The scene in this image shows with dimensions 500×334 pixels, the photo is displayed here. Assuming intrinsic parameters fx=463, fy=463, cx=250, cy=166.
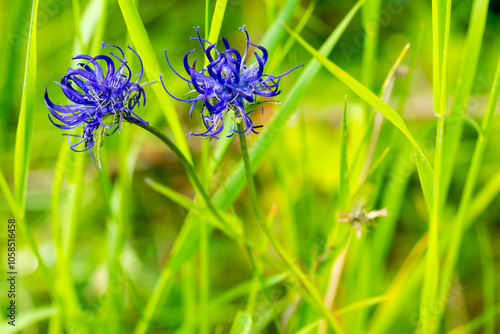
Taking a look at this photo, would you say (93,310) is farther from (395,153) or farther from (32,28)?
(395,153)

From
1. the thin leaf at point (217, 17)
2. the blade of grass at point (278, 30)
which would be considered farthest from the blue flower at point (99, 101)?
the blade of grass at point (278, 30)

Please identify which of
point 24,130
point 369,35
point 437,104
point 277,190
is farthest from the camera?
point 277,190

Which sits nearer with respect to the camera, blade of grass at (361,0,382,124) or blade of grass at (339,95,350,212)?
blade of grass at (339,95,350,212)

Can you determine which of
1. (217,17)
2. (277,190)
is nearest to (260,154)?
(217,17)

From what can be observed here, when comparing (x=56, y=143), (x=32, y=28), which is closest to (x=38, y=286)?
(x=56, y=143)

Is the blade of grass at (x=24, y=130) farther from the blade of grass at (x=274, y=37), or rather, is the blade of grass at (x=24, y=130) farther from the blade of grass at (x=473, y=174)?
the blade of grass at (x=473, y=174)

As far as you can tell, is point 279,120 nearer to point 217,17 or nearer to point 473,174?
point 217,17

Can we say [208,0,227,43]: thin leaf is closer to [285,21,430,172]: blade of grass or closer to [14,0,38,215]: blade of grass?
[285,21,430,172]: blade of grass

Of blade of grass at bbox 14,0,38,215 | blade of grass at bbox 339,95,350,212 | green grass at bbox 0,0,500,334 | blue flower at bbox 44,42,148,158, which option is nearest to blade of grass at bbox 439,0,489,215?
green grass at bbox 0,0,500,334
